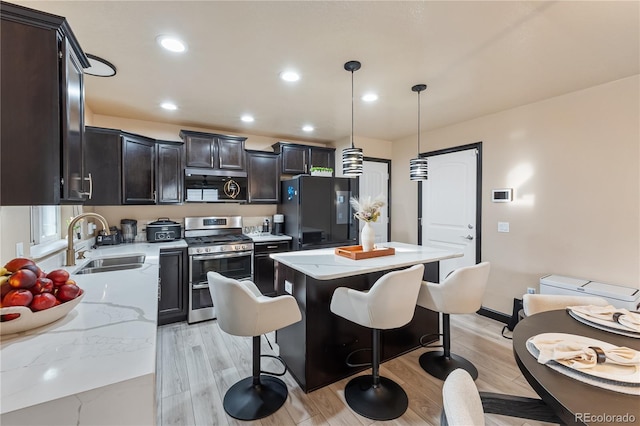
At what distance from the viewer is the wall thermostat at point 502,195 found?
3.33 metres

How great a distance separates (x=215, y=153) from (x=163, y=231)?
48.2 inches

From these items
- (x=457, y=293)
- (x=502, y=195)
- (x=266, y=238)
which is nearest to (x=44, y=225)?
(x=266, y=238)

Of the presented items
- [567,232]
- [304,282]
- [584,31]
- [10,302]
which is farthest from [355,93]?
[10,302]

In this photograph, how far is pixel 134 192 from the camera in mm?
3326

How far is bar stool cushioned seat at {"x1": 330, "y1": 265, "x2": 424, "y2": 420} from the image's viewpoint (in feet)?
6.03

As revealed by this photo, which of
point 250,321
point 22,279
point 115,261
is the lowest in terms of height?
point 250,321

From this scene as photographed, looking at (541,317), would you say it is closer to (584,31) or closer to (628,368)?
(628,368)

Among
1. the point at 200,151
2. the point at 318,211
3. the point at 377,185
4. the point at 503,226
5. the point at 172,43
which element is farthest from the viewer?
the point at 377,185

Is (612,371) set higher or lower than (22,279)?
lower

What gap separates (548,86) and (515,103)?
457mm

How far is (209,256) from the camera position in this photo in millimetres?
3469

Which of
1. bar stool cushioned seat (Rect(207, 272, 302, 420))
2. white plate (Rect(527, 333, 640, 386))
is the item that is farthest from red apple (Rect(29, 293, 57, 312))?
white plate (Rect(527, 333, 640, 386))

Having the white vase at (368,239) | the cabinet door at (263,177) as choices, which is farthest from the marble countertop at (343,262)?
the cabinet door at (263,177)

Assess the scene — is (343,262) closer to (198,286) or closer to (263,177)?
(198,286)
